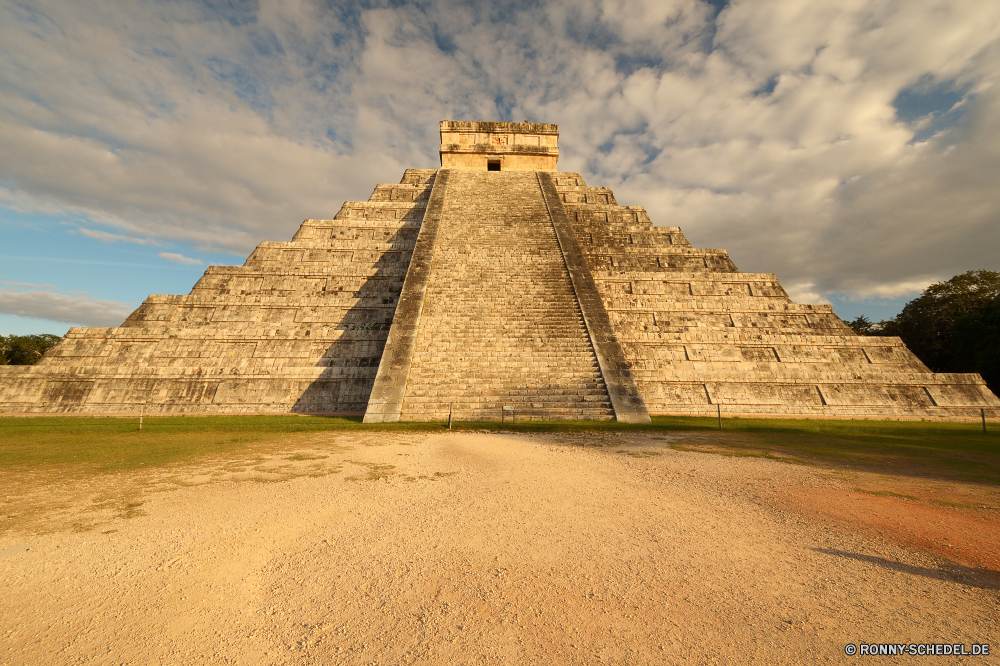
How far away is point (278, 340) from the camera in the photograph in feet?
48.9

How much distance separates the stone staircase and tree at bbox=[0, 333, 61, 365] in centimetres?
4611

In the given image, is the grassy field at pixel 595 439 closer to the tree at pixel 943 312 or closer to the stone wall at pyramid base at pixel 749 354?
the stone wall at pyramid base at pixel 749 354

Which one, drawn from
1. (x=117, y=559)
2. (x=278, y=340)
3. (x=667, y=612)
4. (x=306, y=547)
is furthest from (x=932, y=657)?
(x=278, y=340)

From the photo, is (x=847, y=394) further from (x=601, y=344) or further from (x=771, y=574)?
(x=771, y=574)

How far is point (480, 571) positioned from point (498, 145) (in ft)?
90.8

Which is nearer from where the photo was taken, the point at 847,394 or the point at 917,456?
the point at 917,456

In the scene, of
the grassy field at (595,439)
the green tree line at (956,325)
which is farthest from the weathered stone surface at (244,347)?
the green tree line at (956,325)

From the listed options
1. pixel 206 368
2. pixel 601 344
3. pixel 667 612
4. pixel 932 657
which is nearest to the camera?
pixel 932 657

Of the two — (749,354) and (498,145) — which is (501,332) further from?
(498,145)

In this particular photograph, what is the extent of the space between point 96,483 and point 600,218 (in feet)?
67.3

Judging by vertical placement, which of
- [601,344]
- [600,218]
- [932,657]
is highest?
[600,218]

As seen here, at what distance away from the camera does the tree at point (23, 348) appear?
1551 inches

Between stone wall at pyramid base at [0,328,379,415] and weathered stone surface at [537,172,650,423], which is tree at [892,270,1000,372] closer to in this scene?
weathered stone surface at [537,172,650,423]

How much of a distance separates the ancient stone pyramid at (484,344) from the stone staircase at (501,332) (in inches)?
2.4
